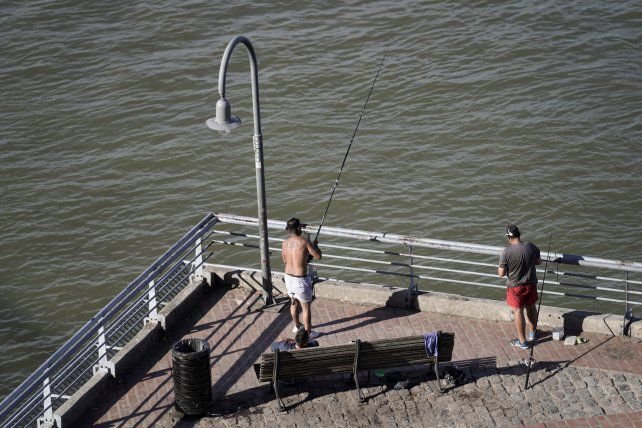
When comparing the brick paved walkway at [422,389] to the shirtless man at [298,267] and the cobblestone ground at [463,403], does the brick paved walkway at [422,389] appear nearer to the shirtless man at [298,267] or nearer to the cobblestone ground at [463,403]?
the cobblestone ground at [463,403]

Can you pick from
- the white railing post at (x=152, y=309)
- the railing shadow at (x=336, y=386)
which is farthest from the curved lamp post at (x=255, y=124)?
the railing shadow at (x=336, y=386)

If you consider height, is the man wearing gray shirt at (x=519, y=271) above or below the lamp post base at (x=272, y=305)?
above

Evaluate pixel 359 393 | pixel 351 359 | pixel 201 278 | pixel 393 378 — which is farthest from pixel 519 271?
pixel 201 278

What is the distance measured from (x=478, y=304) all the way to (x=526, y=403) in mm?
1942

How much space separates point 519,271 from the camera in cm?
1283

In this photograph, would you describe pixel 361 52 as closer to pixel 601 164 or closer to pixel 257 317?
pixel 601 164

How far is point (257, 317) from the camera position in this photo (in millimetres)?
14406

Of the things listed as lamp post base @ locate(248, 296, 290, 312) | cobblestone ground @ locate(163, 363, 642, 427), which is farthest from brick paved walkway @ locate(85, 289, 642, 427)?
lamp post base @ locate(248, 296, 290, 312)

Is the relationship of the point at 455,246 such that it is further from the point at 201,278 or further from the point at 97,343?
the point at 97,343

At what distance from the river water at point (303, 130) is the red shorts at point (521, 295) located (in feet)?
25.3

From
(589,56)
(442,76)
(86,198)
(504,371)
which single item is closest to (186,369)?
(504,371)

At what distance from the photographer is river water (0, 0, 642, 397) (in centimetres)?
2127

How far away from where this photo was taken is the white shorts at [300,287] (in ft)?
43.8

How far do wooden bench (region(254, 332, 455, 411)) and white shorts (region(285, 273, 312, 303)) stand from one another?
1131 mm
